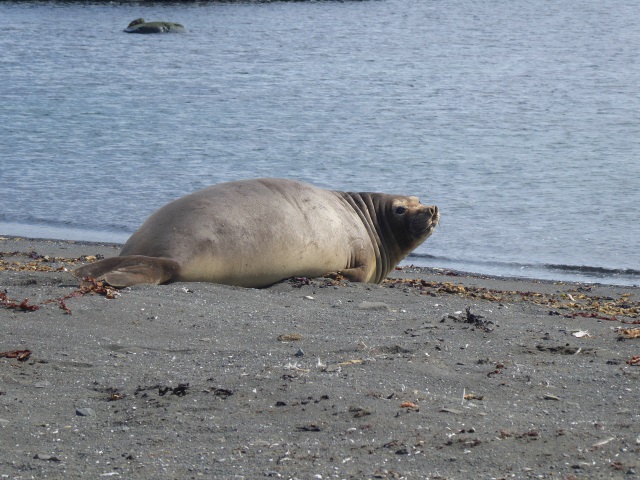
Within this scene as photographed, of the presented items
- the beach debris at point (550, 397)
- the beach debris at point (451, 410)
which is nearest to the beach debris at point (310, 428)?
the beach debris at point (451, 410)

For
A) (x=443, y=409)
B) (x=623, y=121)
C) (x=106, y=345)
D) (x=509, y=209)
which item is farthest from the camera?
(x=623, y=121)

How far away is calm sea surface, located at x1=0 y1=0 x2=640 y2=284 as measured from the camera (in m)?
11.2

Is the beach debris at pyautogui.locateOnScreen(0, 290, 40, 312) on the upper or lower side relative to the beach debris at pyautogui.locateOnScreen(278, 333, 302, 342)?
upper

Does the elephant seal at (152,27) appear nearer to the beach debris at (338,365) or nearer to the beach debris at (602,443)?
the beach debris at (338,365)

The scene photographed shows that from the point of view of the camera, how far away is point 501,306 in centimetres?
630

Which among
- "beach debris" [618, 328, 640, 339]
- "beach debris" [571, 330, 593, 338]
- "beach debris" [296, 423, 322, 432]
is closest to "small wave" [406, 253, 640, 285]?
"beach debris" [618, 328, 640, 339]

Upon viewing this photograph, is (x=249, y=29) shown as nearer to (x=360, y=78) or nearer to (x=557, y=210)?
(x=360, y=78)

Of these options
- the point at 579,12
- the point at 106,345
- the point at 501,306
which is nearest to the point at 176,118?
the point at 501,306

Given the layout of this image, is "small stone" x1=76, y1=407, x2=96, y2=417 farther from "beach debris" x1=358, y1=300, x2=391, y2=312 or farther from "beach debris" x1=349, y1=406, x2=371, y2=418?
"beach debris" x1=358, y1=300, x2=391, y2=312

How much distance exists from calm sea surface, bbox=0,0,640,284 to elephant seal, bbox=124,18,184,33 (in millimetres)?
551

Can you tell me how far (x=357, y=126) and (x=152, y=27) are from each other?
1666 cm

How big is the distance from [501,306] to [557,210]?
591 cm

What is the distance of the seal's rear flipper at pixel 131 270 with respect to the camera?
5648mm

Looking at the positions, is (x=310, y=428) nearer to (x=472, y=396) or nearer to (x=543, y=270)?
(x=472, y=396)
